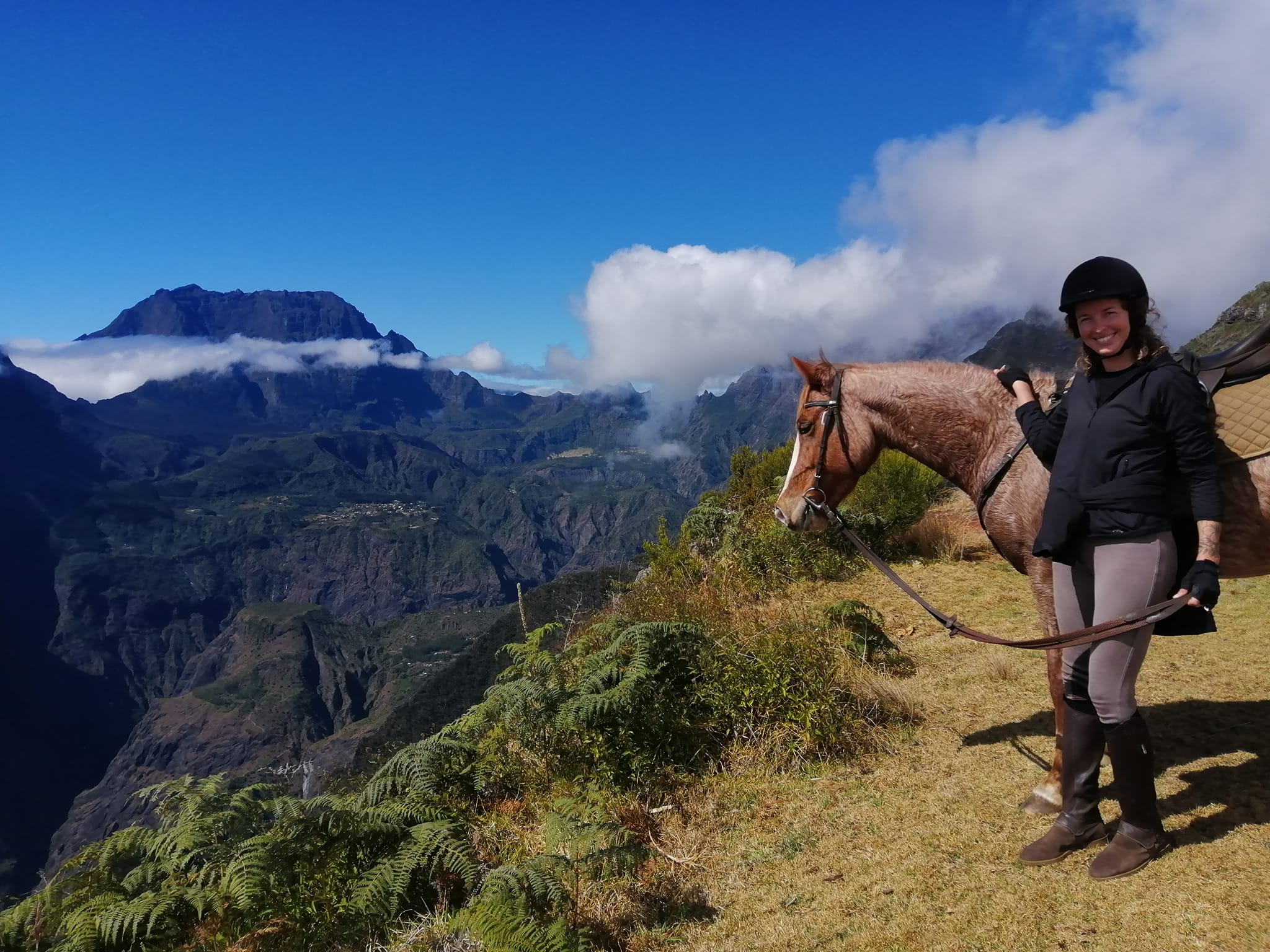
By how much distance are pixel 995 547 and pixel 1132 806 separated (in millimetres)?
1497

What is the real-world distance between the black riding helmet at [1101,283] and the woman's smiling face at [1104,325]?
3cm

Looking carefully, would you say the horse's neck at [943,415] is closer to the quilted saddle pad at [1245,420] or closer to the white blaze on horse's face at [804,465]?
the white blaze on horse's face at [804,465]

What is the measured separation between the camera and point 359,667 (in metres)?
177

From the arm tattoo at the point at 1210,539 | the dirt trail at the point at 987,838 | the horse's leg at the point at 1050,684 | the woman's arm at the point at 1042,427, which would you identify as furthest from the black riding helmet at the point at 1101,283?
the dirt trail at the point at 987,838

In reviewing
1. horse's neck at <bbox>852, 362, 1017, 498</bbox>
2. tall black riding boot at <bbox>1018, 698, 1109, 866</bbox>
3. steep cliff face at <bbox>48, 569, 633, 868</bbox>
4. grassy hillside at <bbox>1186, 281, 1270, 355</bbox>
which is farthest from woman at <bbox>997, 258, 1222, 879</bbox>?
steep cliff face at <bbox>48, 569, 633, 868</bbox>

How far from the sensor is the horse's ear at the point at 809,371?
4426 millimetres

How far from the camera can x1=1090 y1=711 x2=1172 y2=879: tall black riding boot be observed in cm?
308

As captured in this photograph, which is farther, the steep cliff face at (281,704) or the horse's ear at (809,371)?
the steep cliff face at (281,704)

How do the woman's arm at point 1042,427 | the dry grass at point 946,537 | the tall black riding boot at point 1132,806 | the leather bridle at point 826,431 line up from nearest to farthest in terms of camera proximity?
the tall black riding boot at point 1132,806, the woman's arm at point 1042,427, the leather bridle at point 826,431, the dry grass at point 946,537

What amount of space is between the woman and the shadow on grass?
57cm

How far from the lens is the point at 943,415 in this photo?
4.09 m

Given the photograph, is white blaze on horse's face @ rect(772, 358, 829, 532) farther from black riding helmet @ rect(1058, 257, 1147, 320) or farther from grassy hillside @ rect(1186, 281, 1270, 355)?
grassy hillside @ rect(1186, 281, 1270, 355)

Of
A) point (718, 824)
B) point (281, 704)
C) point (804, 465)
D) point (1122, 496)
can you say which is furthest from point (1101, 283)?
point (281, 704)

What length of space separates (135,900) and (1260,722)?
690 centimetres
